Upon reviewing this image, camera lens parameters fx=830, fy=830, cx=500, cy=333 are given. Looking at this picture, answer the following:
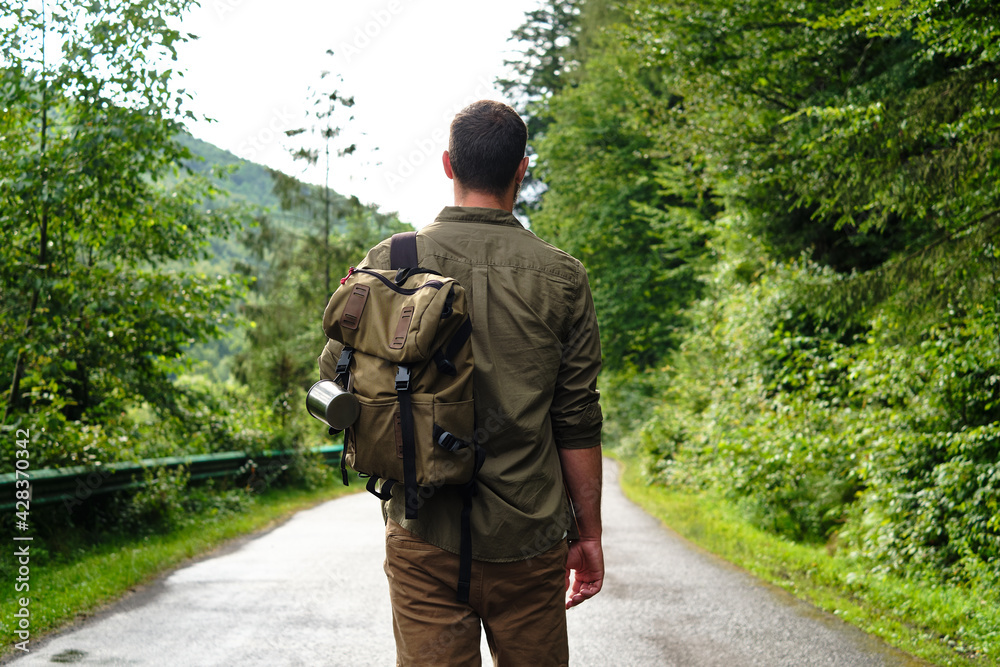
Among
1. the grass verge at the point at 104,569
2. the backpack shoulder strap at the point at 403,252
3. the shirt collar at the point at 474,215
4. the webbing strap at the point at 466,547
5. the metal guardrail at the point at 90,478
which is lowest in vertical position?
the grass verge at the point at 104,569

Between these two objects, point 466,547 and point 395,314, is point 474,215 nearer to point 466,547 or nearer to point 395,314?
point 395,314

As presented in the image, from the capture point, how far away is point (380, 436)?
6.93 feet

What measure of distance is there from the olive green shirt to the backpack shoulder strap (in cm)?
2

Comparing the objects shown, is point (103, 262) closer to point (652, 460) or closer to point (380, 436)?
point (380, 436)

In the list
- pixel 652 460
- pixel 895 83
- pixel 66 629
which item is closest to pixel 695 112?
pixel 895 83

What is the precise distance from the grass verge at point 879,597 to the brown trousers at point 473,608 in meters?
3.88

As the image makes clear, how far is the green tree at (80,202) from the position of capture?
787cm

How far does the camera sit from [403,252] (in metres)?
2.31

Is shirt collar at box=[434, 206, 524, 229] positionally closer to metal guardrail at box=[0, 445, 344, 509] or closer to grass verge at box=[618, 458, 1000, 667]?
grass verge at box=[618, 458, 1000, 667]

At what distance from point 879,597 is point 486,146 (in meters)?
5.86

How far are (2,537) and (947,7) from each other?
880 centimetres

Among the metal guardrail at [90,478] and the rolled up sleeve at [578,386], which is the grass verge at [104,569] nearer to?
the metal guardrail at [90,478]

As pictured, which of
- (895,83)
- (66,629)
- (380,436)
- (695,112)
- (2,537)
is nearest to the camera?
(380,436)

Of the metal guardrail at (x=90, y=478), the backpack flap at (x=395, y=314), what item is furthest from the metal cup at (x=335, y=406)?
the metal guardrail at (x=90, y=478)
